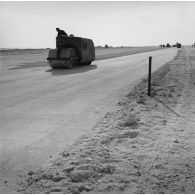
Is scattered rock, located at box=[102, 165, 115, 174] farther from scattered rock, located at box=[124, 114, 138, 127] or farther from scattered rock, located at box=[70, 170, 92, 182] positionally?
scattered rock, located at box=[124, 114, 138, 127]

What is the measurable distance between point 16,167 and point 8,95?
286 inches

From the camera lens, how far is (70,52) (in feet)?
75.0

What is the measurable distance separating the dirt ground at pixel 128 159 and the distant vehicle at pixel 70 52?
1536 centimetres

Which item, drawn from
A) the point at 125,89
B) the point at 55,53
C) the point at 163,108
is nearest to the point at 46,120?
the point at 163,108

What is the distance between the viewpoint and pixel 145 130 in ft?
20.8

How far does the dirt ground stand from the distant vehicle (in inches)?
605

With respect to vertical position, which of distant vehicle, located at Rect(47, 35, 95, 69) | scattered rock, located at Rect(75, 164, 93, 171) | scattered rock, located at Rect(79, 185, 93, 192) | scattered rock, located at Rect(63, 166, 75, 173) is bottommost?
scattered rock, located at Rect(79, 185, 93, 192)

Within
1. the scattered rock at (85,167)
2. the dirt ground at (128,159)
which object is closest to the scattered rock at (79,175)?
the dirt ground at (128,159)

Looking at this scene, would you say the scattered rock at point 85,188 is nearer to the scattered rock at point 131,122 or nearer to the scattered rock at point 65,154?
the scattered rock at point 65,154

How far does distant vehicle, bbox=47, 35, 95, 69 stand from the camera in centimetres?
2255

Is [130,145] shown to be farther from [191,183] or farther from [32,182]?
[32,182]

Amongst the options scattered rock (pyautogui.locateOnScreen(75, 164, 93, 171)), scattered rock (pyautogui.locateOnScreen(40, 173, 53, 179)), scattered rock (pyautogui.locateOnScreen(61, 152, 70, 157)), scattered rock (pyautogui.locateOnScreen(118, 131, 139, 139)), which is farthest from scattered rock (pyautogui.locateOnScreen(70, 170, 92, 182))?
scattered rock (pyautogui.locateOnScreen(118, 131, 139, 139))

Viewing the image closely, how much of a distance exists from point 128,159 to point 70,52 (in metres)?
18.8

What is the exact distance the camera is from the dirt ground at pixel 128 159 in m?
3.96
